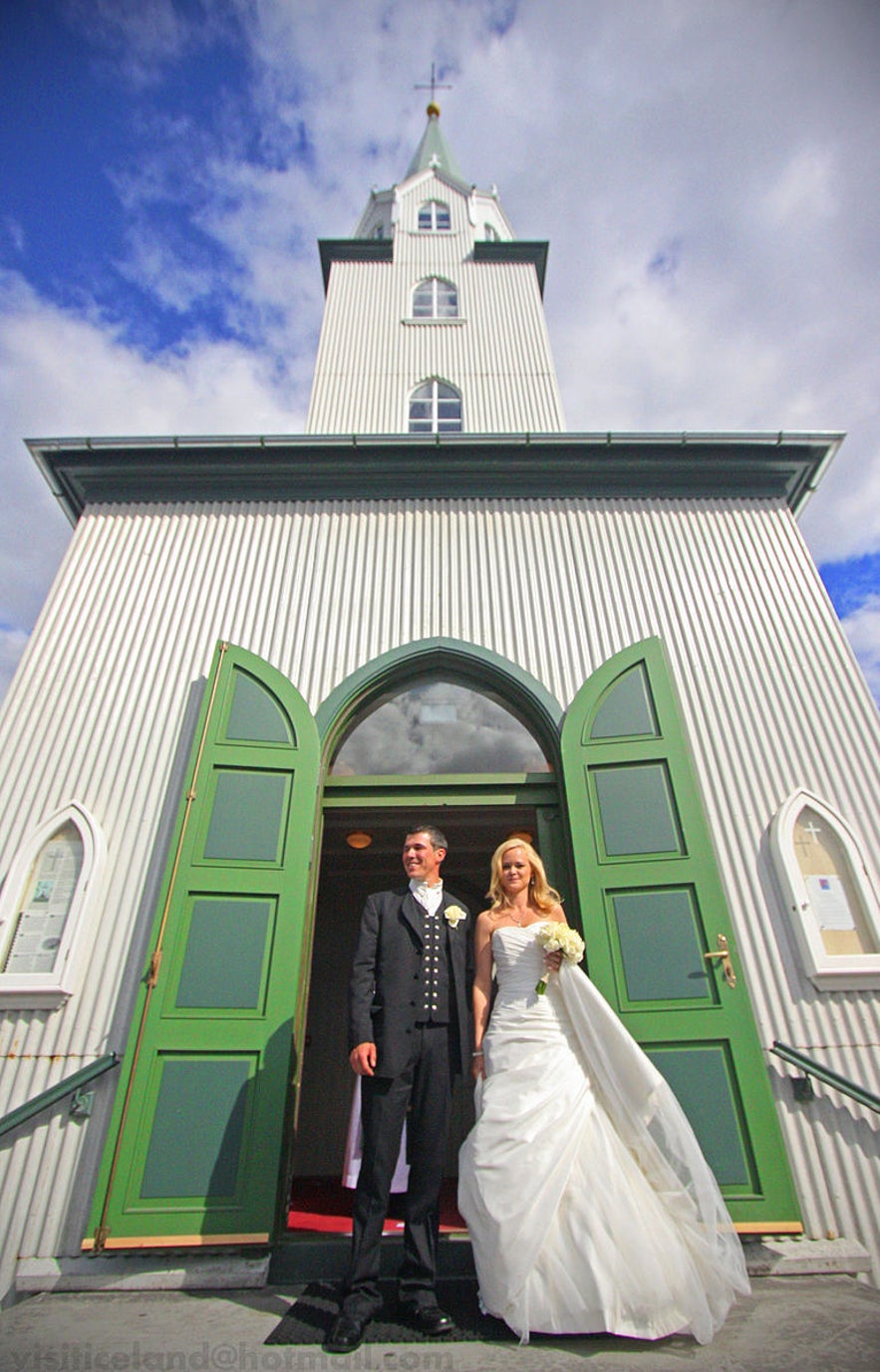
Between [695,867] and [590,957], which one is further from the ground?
[695,867]

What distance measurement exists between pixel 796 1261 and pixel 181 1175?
3.40 m

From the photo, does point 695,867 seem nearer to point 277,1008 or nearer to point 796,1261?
point 796,1261

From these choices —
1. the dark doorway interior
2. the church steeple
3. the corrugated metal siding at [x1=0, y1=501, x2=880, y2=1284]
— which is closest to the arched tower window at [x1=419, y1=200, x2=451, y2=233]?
the church steeple

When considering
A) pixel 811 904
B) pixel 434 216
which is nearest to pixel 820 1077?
pixel 811 904

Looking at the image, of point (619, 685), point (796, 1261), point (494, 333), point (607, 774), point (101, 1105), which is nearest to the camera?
point (796, 1261)

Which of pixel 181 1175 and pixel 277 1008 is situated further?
pixel 277 1008

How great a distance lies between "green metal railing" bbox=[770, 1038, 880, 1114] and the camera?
410 cm

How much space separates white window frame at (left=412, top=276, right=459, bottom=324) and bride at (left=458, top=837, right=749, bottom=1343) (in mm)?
10384

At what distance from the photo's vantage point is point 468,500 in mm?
7008

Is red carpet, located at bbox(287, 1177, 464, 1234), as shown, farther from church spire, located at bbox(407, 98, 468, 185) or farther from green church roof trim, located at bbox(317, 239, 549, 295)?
church spire, located at bbox(407, 98, 468, 185)

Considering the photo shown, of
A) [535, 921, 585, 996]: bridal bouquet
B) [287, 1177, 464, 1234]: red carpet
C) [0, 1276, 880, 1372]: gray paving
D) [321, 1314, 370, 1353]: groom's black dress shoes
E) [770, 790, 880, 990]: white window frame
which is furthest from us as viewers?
[770, 790, 880, 990]: white window frame

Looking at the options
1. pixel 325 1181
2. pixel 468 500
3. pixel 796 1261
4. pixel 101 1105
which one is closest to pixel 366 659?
pixel 468 500

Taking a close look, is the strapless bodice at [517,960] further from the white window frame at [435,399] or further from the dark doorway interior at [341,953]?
the white window frame at [435,399]

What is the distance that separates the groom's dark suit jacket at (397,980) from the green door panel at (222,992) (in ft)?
3.81
